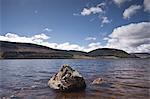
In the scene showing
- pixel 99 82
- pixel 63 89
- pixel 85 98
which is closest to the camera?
pixel 85 98

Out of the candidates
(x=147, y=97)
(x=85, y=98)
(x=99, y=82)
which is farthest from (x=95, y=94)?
(x=99, y=82)

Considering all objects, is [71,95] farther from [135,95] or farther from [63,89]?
[135,95]

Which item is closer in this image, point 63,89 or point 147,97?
point 147,97

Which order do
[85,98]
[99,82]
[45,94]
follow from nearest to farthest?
1. [85,98]
2. [45,94]
3. [99,82]

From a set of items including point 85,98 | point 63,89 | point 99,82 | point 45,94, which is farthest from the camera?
point 99,82

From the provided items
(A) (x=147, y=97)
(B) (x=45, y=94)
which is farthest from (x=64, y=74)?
(A) (x=147, y=97)

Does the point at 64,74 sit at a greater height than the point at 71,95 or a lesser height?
greater

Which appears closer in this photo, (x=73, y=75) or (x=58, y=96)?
(x=58, y=96)

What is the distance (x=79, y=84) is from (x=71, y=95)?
214 centimetres

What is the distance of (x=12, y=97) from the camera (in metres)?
13.2

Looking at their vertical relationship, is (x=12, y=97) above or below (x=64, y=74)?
below

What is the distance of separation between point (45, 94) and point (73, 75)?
246 centimetres

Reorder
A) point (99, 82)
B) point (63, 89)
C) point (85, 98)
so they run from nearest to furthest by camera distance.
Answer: point (85, 98)
point (63, 89)
point (99, 82)

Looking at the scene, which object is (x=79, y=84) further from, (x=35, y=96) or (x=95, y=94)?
(x=35, y=96)
